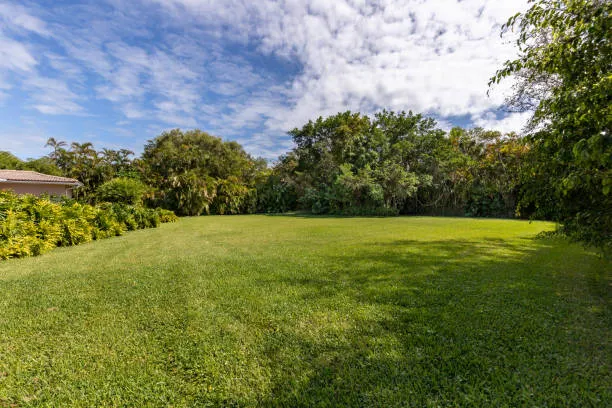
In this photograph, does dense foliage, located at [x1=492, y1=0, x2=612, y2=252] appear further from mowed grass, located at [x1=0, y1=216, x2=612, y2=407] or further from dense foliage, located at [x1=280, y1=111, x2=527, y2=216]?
dense foliage, located at [x1=280, y1=111, x2=527, y2=216]

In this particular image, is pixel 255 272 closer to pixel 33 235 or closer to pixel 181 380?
pixel 181 380

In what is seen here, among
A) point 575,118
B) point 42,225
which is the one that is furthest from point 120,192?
point 575,118

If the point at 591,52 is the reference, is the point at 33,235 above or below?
below

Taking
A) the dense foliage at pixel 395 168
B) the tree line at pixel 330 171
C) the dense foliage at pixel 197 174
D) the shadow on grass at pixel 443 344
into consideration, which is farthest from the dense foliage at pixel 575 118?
the dense foliage at pixel 197 174

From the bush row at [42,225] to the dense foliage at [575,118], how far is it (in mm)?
9442

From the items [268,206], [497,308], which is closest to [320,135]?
[268,206]

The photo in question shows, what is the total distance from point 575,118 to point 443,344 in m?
2.13

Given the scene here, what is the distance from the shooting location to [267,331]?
2621mm

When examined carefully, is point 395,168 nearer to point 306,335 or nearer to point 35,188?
point 306,335

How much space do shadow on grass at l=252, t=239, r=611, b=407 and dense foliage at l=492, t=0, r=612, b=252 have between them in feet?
3.90

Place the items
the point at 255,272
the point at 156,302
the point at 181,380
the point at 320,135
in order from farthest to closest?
the point at 320,135, the point at 255,272, the point at 156,302, the point at 181,380

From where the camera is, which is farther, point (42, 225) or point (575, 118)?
point (42, 225)

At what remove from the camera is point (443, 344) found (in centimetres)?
235

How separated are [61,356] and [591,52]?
18.7ft
